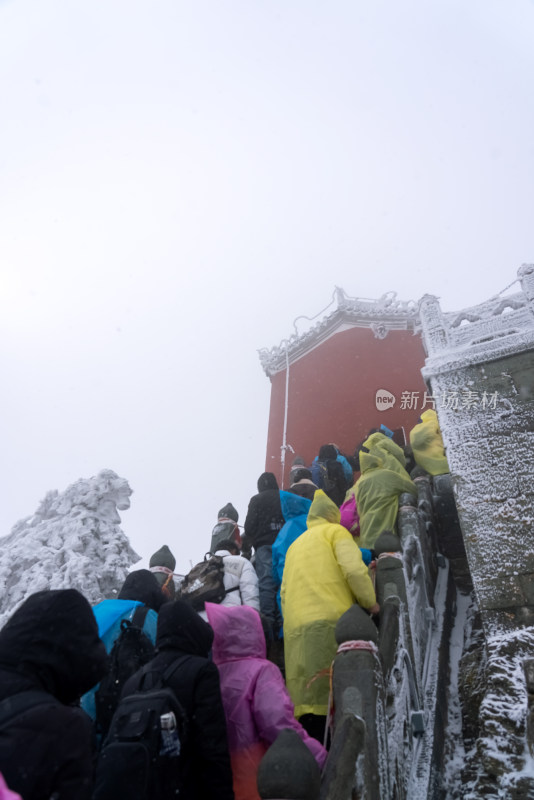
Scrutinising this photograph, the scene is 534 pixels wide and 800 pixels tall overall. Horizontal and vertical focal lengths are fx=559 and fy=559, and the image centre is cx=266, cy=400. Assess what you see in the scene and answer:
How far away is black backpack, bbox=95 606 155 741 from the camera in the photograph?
→ 9.36 ft

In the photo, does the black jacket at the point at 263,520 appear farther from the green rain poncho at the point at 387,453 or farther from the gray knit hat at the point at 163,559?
the green rain poncho at the point at 387,453

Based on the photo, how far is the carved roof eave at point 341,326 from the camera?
1398 centimetres

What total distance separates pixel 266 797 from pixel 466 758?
2193 mm

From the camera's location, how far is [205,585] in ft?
12.8

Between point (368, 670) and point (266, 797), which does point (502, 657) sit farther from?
point (266, 797)

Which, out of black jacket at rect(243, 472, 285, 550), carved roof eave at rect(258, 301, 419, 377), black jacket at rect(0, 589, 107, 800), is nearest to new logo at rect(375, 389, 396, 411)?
carved roof eave at rect(258, 301, 419, 377)

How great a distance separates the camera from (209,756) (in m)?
2.29

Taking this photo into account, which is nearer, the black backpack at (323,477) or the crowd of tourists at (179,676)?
the crowd of tourists at (179,676)

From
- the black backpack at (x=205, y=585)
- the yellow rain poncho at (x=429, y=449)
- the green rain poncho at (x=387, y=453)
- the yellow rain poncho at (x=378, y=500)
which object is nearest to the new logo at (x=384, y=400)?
the yellow rain poncho at (x=429, y=449)

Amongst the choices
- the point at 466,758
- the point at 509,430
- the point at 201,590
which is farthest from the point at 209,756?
the point at 509,430

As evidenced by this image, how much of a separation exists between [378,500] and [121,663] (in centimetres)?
301

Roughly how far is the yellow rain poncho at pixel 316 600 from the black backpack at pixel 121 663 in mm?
891

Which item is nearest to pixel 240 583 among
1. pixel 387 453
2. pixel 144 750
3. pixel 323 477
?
pixel 144 750

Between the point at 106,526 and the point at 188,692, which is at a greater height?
the point at 106,526
